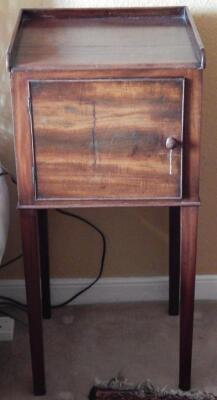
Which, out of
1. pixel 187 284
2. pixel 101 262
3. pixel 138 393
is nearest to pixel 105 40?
pixel 187 284

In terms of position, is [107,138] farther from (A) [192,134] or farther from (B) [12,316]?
(B) [12,316]

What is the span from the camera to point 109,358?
4.98ft

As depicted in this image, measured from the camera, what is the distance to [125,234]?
1.65 m

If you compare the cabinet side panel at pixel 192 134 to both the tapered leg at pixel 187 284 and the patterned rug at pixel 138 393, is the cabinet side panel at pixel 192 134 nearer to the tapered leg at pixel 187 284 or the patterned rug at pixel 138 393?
the tapered leg at pixel 187 284

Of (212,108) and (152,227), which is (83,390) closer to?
(152,227)

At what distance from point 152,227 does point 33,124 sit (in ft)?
1.99

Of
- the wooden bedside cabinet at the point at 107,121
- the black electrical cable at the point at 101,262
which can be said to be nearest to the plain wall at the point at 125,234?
the black electrical cable at the point at 101,262

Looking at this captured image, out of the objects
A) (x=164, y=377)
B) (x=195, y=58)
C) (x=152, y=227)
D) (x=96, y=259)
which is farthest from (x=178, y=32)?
(x=164, y=377)

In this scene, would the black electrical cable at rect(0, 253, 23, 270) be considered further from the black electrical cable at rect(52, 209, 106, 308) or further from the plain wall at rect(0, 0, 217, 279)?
the black electrical cable at rect(52, 209, 106, 308)

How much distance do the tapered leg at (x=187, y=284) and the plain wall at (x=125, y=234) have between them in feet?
1.15

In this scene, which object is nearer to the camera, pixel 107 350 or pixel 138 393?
pixel 138 393

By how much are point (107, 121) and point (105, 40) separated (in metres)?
0.21

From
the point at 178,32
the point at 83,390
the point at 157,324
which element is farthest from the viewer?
the point at 157,324

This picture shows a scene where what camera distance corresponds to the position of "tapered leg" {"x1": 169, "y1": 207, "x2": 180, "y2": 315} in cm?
153
